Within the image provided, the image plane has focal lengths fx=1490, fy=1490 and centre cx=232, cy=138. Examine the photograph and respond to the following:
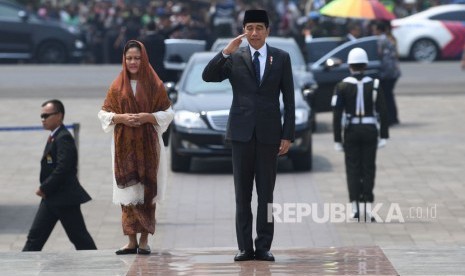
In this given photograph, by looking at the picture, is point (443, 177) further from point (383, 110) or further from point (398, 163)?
point (383, 110)

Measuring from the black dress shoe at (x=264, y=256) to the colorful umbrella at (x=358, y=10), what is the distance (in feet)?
46.3

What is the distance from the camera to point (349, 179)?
47.9 ft

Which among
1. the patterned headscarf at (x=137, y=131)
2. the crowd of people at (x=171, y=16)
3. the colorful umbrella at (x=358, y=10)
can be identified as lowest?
the crowd of people at (x=171, y=16)

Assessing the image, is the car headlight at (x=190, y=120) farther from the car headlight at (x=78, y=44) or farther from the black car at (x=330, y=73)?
the car headlight at (x=78, y=44)

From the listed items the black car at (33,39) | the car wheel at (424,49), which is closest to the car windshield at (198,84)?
the black car at (33,39)

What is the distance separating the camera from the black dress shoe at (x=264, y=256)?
407 inches

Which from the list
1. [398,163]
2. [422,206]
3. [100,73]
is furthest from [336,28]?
[422,206]

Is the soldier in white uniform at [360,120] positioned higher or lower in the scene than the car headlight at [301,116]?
higher

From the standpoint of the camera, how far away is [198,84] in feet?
63.8

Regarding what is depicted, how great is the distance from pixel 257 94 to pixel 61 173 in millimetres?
2248

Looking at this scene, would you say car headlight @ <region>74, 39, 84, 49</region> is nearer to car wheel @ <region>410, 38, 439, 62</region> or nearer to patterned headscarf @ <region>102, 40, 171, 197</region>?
car wheel @ <region>410, 38, 439, 62</region>

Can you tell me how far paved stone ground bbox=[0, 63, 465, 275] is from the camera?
1337 centimetres

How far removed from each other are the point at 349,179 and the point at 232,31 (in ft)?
80.3

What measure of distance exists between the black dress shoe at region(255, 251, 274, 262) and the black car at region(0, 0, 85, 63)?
90.0 feet
